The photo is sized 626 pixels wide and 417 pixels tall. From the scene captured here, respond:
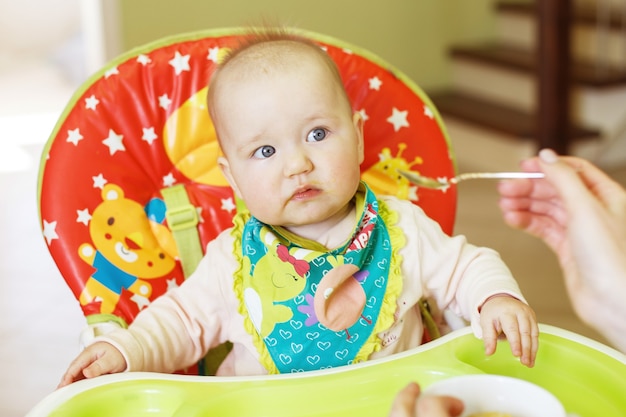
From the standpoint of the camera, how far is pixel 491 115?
369cm

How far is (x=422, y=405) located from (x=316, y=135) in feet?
1.29

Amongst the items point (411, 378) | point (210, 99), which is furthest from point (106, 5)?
point (411, 378)

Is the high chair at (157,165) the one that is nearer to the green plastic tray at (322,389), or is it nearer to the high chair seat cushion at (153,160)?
the high chair seat cushion at (153,160)

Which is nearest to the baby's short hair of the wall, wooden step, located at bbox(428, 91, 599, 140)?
the wall

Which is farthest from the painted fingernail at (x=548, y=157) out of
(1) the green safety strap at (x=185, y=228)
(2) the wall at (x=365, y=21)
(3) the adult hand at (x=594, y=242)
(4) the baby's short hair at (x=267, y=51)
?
(2) the wall at (x=365, y=21)

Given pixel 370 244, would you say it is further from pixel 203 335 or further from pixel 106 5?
pixel 106 5

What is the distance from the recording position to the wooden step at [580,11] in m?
3.49

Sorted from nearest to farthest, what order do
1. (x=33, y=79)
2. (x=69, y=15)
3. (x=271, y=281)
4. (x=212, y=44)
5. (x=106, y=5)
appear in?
(x=271, y=281) < (x=212, y=44) < (x=106, y=5) < (x=33, y=79) < (x=69, y=15)

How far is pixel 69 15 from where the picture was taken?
239 inches

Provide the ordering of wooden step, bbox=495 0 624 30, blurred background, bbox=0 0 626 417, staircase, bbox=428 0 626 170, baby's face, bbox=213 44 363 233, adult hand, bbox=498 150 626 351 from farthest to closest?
wooden step, bbox=495 0 624 30 → staircase, bbox=428 0 626 170 → blurred background, bbox=0 0 626 417 → baby's face, bbox=213 44 363 233 → adult hand, bbox=498 150 626 351

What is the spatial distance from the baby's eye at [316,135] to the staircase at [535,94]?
2.38 metres

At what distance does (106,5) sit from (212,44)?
7.15ft

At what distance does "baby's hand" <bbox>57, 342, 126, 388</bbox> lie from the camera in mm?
1029

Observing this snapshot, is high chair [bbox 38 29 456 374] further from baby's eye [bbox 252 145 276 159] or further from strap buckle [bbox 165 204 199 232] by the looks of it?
baby's eye [bbox 252 145 276 159]
